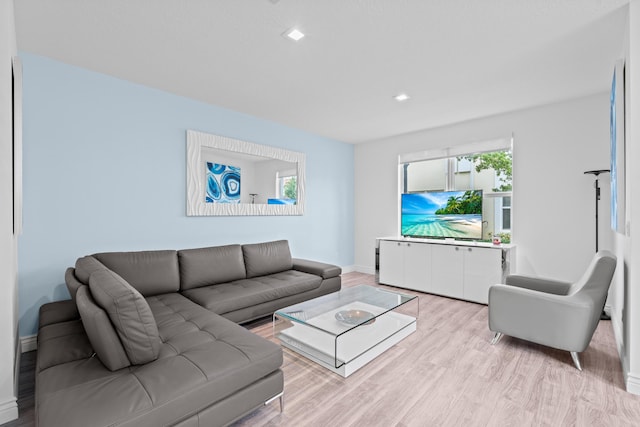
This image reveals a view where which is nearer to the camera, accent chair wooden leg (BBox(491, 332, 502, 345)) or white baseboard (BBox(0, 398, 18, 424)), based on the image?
white baseboard (BBox(0, 398, 18, 424))

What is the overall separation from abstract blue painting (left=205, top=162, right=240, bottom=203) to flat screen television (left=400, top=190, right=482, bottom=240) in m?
2.77

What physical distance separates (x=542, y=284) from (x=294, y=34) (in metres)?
3.20

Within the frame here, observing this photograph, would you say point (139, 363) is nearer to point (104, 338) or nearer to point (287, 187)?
point (104, 338)

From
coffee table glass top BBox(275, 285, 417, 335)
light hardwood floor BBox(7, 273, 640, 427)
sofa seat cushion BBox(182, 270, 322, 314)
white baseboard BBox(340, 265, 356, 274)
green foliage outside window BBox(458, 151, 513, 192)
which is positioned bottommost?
light hardwood floor BBox(7, 273, 640, 427)

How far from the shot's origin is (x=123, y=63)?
2.70m

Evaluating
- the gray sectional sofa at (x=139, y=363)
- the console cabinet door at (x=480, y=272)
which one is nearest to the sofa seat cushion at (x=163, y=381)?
the gray sectional sofa at (x=139, y=363)

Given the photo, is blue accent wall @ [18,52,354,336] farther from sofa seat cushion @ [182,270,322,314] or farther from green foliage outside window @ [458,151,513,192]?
green foliage outside window @ [458,151,513,192]

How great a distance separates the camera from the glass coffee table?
2.28m

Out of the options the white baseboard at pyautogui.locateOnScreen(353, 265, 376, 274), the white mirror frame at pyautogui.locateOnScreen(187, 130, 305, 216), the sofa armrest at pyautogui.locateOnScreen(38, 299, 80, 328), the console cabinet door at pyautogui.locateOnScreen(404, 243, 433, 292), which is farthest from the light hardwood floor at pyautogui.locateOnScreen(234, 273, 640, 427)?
the white baseboard at pyautogui.locateOnScreen(353, 265, 376, 274)

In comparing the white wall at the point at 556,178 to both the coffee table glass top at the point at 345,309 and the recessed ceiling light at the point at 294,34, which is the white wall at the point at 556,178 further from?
the recessed ceiling light at the point at 294,34

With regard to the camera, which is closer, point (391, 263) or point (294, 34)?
point (294, 34)

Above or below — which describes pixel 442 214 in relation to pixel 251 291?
above

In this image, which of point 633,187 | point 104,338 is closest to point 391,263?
point 633,187

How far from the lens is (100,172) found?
2908 millimetres
